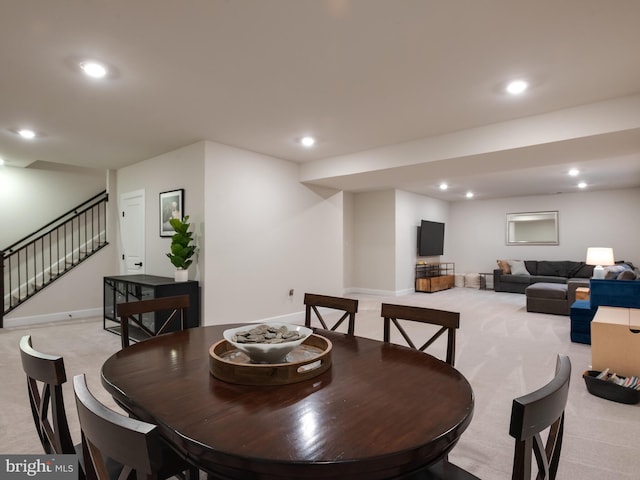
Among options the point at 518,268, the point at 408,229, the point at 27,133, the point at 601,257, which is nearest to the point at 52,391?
the point at 27,133

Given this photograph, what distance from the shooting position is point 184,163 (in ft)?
15.7

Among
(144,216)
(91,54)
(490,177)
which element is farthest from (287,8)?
(490,177)

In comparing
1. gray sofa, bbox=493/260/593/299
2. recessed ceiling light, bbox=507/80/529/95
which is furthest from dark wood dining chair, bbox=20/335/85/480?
gray sofa, bbox=493/260/593/299

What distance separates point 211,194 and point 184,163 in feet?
2.19

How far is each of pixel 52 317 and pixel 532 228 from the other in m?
10.5

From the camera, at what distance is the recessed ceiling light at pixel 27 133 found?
4078 millimetres

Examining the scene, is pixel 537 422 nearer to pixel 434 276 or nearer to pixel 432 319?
pixel 432 319

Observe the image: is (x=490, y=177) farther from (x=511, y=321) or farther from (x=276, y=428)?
(x=276, y=428)

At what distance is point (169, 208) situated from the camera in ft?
16.4

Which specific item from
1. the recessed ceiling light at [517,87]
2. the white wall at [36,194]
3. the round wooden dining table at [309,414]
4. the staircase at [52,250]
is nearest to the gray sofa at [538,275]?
the recessed ceiling light at [517,87]

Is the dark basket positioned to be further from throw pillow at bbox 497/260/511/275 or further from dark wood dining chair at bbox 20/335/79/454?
throw pillow at bbox 497/260/511/275

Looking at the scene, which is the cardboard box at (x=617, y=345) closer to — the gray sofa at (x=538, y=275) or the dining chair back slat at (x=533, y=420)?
the dining chair back slat at (x=533, y=420)

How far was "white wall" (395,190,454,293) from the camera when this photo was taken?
8617 millimetres

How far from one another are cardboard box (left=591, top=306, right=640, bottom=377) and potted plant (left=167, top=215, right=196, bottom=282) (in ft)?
13.9
